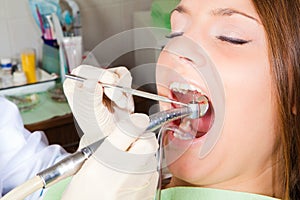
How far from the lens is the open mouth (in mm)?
941

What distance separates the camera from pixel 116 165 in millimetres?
755

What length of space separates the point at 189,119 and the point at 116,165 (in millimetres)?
263

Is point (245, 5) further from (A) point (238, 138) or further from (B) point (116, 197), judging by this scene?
(B) point (116, 197)

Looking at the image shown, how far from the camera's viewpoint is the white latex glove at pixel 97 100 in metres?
0.86

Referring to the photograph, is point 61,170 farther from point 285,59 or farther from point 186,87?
point 285,59

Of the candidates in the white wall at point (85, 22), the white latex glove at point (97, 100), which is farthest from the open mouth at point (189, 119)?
the white wall at point (85, 22)

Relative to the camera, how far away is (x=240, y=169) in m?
0.98

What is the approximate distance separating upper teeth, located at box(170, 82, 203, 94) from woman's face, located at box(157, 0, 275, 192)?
11 mm

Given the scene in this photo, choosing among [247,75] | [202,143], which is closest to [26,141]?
[202,143]

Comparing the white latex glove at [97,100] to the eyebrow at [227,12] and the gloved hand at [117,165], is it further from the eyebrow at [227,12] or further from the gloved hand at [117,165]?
the eyebrow at [227,12]

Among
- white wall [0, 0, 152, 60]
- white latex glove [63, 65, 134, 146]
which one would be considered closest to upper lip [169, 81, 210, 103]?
white latex glove [63, 65, 134, 146]

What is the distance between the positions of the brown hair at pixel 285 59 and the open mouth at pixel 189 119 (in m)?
0.15

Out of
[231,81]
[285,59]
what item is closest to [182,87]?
[231,81]

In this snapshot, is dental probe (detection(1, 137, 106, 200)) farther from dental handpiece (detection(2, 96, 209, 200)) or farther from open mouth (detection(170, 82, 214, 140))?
open mouth (detection(170, 82, 214, 140))
